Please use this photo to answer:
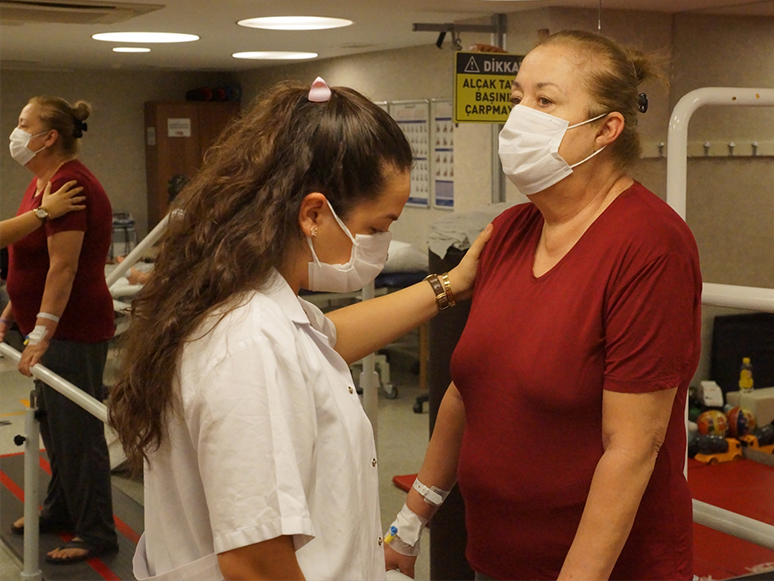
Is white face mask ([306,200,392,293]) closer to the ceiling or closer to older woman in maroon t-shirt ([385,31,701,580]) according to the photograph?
older woman in maroon t-shirt ([385,31,701,580])

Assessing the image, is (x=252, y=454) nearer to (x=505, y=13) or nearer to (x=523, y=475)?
(x=523, y=475)

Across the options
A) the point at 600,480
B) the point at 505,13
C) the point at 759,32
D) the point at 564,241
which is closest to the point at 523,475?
the point at 600,480

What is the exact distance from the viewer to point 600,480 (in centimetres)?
128

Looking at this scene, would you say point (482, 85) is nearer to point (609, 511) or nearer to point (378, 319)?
point (378, 319)

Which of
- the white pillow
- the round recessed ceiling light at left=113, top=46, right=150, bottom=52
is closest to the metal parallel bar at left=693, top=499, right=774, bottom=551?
the white pillow

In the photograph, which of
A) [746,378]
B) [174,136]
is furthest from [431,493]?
[174,136]

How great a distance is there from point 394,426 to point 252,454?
423cm

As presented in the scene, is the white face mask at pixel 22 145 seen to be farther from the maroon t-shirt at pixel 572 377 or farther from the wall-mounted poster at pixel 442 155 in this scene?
the wall-mounted poster at pixel 442 155

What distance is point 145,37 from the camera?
17.6 feet

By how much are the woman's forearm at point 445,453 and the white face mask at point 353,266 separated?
434mm

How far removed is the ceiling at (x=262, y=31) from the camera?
402cm

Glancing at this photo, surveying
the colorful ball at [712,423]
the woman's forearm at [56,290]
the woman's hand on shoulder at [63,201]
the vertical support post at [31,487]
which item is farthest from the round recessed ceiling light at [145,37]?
the colorful ball at [712,423]

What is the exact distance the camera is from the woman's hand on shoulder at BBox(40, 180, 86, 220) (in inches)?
121

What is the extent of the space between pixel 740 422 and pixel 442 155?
2.64 metres
